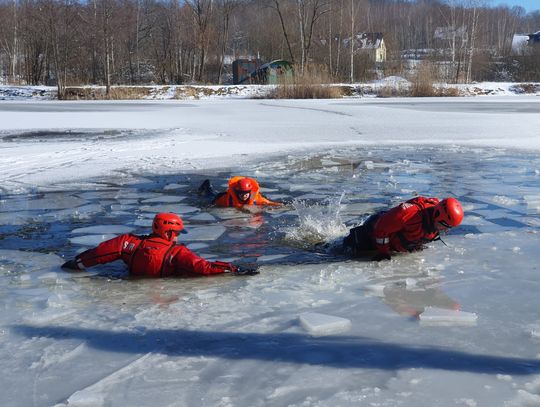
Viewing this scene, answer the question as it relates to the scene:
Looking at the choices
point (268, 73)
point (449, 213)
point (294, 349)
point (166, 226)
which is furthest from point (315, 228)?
point (268, 73)

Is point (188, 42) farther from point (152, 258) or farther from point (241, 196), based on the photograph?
point (152, 258)

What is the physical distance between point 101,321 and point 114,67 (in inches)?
1756

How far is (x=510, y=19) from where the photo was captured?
290ft

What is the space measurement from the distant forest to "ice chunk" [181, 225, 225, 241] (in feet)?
98.5

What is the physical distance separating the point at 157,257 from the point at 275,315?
119 centimetres

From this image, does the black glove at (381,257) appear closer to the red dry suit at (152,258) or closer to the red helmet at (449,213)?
the red helmet at (449,213)

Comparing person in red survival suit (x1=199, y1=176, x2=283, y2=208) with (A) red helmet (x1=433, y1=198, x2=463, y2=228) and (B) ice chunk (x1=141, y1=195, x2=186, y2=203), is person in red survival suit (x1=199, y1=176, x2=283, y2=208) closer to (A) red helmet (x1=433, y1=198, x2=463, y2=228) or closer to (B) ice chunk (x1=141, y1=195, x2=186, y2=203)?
(B) ice chunk (x1=141, y1=195, x2=186, y2=203)

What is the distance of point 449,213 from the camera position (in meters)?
4.36

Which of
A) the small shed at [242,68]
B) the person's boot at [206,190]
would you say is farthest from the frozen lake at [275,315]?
the small shed at [242,68]

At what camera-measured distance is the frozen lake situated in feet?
8.70

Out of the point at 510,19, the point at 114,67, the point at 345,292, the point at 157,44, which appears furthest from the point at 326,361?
the point at 510,19

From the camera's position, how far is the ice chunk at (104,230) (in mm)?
5643

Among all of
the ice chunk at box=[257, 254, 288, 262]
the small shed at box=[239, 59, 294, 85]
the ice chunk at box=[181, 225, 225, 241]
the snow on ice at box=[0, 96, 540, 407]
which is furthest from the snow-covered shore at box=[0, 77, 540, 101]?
the ice chunk at box=[257, 254, 288, 262]

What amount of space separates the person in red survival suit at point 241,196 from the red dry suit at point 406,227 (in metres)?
2.01
